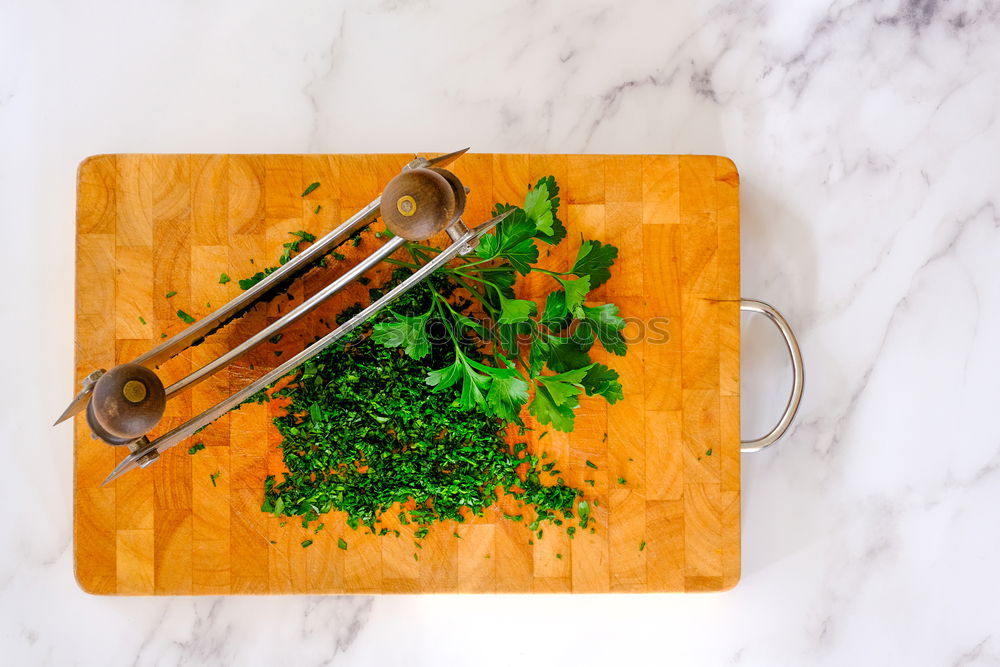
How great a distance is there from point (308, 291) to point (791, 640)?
137 centimetres

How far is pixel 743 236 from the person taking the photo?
154 centimetres

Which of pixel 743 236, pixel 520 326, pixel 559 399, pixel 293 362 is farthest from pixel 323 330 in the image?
pixel 743 236

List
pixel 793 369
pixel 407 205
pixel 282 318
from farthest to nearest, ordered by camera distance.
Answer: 1. pixel 793 369
2. pixel 282 318
3. pixel 407 205

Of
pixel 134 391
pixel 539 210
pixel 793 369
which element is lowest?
pixel 134 391

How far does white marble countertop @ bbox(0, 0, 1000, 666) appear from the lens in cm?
152

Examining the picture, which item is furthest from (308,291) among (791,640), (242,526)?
(791,640)

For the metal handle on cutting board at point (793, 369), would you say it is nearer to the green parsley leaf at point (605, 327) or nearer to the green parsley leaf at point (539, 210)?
the green parsley leaf at point (605, 327)

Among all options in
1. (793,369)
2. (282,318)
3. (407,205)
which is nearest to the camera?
(407,205)

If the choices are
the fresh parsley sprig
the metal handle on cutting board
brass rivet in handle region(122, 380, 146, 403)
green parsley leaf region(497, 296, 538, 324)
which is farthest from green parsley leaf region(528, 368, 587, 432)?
brass rivet in handle region(122, 380, 146, 403)

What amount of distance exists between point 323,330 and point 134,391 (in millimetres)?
428

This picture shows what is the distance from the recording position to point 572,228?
4.63 ft

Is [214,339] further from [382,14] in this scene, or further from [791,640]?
[791,640]

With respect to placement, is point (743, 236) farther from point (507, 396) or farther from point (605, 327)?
point (507, 396)

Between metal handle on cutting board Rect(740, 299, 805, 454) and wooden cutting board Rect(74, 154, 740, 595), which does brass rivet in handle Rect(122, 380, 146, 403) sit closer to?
wooden cutting board Rect(74, 154, 740, 595)
